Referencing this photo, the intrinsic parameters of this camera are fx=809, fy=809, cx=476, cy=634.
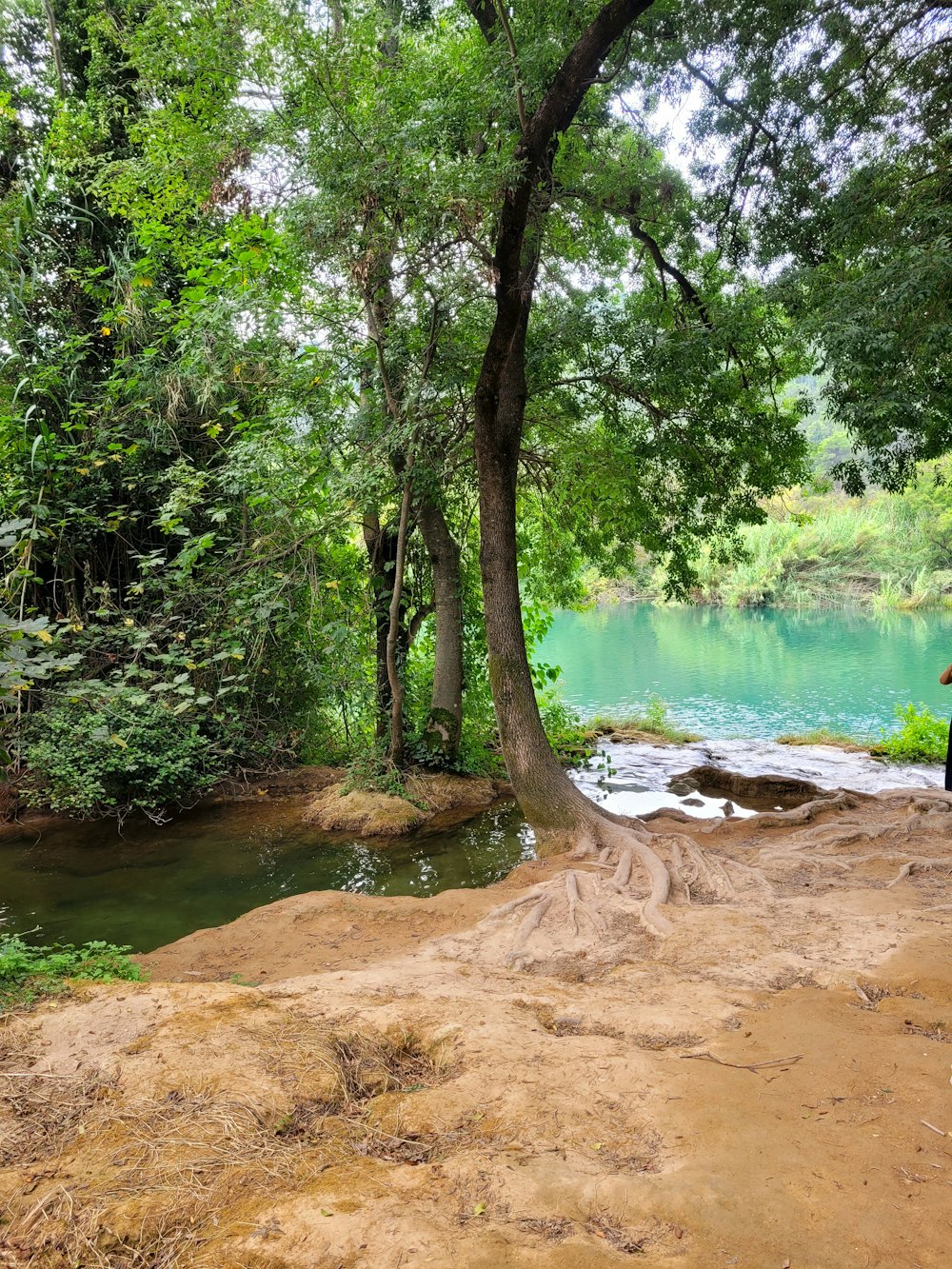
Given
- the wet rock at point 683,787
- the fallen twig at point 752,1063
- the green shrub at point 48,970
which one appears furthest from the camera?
the wet rock at point 683,787

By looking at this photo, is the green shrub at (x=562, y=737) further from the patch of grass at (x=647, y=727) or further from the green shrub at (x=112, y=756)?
the green shrub at (x=112, y=756)

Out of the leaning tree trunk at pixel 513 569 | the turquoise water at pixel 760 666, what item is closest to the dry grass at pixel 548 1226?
the leaning tree trunk at pixel 513 569

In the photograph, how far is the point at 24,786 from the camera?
789cm

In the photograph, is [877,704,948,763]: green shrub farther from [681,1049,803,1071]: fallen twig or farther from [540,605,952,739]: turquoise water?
[681,1049,803,1071]: fallen twig

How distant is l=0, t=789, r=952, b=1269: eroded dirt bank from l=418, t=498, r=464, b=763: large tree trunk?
187 inches

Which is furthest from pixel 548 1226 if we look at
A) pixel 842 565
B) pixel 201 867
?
pixel 842 565

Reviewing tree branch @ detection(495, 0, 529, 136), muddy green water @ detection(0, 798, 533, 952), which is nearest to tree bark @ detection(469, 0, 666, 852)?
tree branch @ detection(495, 0, 529, 136)

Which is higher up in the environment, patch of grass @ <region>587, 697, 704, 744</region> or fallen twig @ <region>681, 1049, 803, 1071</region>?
fallen twig @ <region>681, 1049, 803, 1071</region>

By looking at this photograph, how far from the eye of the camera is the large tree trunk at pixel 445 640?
9258 mm

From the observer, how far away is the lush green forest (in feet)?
20.5

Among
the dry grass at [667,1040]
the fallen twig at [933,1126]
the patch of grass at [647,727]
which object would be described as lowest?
the patch of grass at [647,727]

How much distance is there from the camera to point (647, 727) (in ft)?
42.1

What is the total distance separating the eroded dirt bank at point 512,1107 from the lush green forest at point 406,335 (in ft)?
9.23

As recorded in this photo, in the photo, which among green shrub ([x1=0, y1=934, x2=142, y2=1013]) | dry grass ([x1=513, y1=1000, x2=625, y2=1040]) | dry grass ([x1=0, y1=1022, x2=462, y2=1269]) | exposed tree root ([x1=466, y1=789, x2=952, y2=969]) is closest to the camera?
dry grass ([x1=0, y1=1022, x2=462, y2=1269])
